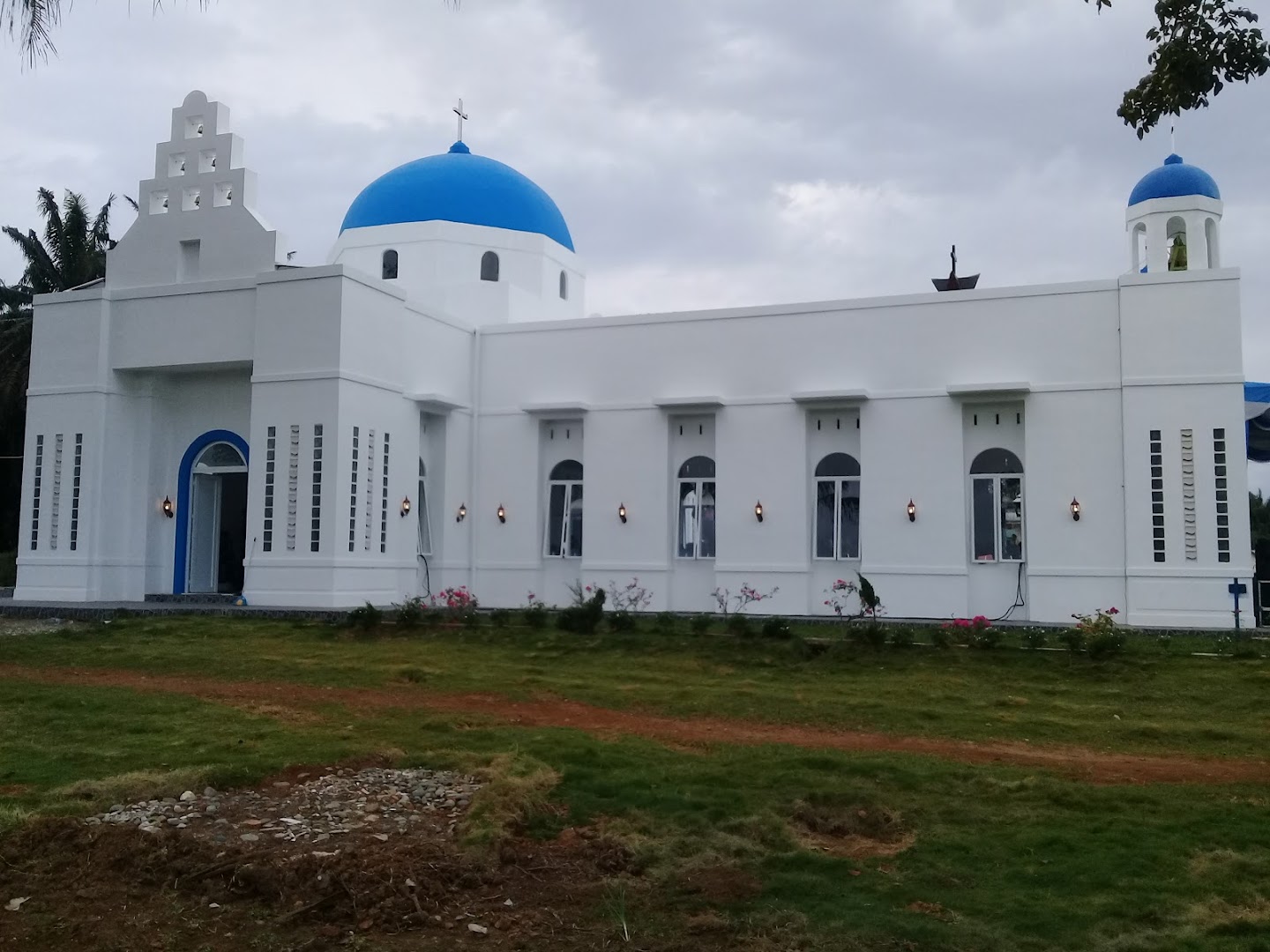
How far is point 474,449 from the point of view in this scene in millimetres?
21266

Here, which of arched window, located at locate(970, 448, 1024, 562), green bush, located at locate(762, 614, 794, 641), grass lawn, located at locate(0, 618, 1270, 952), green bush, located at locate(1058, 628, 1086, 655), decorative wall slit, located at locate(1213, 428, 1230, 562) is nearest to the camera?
grass lawn, located at locate(0, 618, 1270, 952)

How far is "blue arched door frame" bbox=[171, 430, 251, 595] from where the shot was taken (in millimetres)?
20406

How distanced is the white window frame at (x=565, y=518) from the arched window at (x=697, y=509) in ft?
5.91

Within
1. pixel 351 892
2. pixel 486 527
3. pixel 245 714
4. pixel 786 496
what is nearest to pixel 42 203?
pixel 486 527

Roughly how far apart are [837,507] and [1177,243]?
707cm

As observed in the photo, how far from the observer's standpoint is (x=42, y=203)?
111ft

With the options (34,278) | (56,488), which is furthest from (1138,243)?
(34,278)

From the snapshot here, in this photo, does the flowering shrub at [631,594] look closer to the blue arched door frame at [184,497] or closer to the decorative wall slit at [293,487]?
the decorative wall slit at [293,487]

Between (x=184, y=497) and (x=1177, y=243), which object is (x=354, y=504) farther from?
(x=1177, y=243)

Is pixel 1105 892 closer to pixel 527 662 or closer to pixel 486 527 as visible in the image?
pixel 527 662

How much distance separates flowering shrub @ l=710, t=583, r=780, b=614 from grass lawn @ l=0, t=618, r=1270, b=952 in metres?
4.69

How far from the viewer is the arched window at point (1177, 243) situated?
18828 mm

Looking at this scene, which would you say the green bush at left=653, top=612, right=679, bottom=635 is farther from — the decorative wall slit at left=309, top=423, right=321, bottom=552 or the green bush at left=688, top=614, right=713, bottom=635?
the decorative wall slit at left=309, top=423, right=321, bottom=552

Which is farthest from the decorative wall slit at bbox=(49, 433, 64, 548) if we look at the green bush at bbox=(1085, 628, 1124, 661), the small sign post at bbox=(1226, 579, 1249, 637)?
the small sign post at bbox=(1226, 579, 1249, 637)
